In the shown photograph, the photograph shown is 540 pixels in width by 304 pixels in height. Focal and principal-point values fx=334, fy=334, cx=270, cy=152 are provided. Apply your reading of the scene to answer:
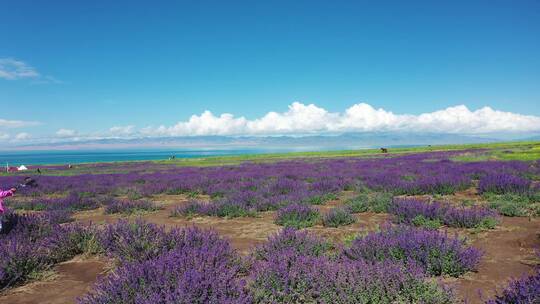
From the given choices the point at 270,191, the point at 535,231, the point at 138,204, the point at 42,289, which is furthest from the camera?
the point at 270,191

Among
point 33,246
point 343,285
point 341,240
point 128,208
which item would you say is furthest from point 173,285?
point 128,208

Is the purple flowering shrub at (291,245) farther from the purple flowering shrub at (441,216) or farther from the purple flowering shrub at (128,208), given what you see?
the purple flowering shrub at (128,208)

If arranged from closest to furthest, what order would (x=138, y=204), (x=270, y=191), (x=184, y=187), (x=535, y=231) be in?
(x=535, y=231) → (x=138, y=204) → (x=270, y=191) → (x=184, y=187)

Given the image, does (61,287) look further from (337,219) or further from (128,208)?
(128,208)

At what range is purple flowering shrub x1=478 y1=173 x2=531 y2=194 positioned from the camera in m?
10.8

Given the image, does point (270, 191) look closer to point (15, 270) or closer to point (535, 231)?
point (535, 231)

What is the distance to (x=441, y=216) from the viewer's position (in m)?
7.68

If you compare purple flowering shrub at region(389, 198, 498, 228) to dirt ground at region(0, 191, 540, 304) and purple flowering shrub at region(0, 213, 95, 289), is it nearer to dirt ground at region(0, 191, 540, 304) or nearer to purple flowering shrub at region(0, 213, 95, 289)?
dirt ground at region(0, 191, 540, 304)

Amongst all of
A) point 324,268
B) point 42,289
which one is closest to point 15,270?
point 42,289

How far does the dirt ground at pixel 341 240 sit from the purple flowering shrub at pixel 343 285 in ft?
1.94

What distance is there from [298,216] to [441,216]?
3.36 metres

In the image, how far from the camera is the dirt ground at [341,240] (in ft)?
14.6

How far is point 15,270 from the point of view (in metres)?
4.90

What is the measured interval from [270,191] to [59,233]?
8214 mm
